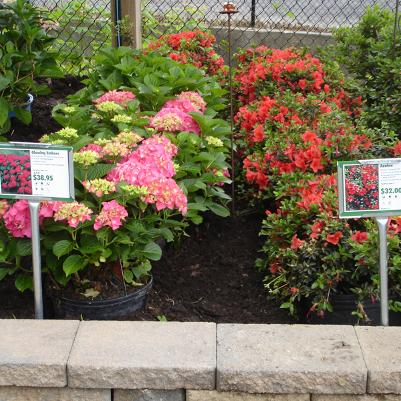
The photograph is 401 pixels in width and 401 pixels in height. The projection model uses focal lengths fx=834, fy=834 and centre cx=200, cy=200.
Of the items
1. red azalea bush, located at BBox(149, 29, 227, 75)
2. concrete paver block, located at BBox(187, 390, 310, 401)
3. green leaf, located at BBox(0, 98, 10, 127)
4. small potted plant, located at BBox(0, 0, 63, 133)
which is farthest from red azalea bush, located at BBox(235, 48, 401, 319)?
green leaf, located at BBox(0, 98, 10, 127)

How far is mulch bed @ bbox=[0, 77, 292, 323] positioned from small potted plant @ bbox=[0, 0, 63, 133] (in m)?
1.40

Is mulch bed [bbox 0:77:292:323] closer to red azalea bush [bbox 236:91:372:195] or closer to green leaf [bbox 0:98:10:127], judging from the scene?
red azalea bush [bbox 236:91:372:195]

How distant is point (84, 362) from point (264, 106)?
94.7 inches

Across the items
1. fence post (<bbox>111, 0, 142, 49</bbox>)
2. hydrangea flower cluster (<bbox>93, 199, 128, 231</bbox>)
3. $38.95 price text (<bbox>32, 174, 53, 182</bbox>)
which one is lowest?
hydrangea flower cluster (<bbox>93, 199, 128, 231</bbox>)

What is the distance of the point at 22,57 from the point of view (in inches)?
188

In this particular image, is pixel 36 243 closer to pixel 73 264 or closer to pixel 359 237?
pixel 73 264

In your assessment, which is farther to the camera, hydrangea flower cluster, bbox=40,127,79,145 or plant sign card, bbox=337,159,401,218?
hydrangea flower cluster, bbox=40,127,79,145

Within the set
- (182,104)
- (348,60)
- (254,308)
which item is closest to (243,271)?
(254,308)

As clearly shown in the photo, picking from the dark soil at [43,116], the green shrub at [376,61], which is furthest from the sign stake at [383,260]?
the dark soil at [43,116]

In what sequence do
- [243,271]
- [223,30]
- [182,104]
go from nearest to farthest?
[243,271] → [182,104] → [223,30]

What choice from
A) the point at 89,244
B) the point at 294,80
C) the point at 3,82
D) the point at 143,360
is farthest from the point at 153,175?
the point at 294,80

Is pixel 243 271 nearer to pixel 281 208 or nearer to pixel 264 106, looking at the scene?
pixel 281 208

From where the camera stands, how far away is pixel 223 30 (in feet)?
23.8

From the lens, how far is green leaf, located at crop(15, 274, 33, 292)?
10.6 ft
